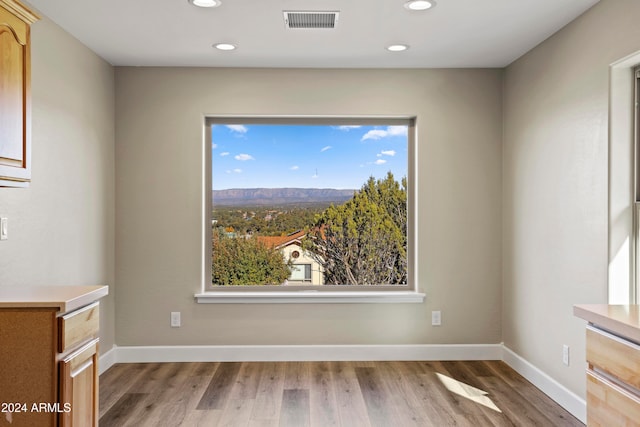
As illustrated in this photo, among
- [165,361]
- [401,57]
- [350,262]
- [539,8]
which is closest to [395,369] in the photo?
[350,262]

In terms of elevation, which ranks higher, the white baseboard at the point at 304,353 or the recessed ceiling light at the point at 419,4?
the recessed ceiling light at the point at 419,4

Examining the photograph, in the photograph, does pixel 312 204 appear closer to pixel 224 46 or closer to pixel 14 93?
pixel 224 46

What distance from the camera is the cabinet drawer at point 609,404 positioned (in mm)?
1745

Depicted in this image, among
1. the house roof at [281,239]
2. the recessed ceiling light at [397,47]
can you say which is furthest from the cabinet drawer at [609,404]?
the house roof at [281,239]

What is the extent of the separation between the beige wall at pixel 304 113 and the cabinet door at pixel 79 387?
1.86 metres

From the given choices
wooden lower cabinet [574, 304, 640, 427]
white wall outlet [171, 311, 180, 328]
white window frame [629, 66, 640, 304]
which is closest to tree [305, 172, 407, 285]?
white wall outlet [171, 311, 180, 328]

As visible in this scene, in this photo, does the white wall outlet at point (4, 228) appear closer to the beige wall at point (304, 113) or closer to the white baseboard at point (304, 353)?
the beige wall at point (304, 113)

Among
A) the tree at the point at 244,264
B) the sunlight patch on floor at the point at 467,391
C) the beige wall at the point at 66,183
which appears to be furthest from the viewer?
the tree at the point at 244,264

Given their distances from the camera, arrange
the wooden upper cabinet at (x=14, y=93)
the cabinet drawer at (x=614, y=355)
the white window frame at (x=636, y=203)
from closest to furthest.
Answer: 1. the cabinet drawer at (x=614, y=355)
2. the wooden upper cabinet at (x=14, y=93)
3. the white window frame at (x=636, y=203)

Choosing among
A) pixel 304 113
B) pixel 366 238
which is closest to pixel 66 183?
pixel 304 113

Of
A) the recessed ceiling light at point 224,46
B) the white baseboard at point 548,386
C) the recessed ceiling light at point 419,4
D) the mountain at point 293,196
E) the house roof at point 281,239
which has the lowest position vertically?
the white baseboard at point 548,386

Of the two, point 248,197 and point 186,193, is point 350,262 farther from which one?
point 186,193

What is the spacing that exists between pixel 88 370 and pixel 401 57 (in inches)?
117

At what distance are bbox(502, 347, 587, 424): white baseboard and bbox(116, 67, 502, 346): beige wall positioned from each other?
11.5 inches
